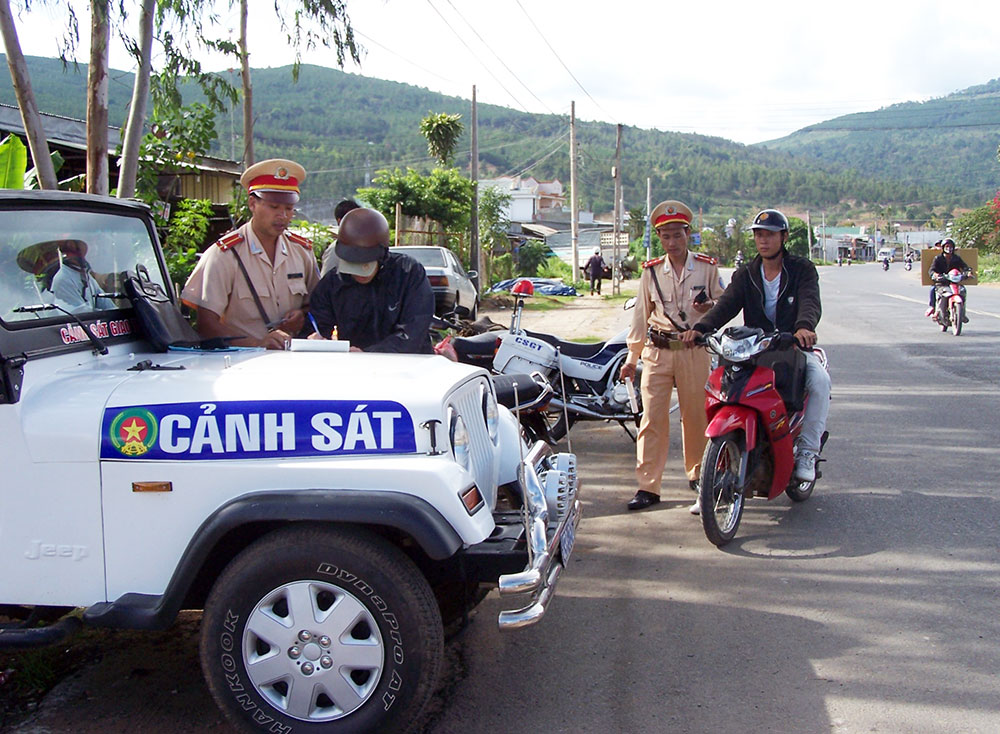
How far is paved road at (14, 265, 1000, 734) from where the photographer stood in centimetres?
352

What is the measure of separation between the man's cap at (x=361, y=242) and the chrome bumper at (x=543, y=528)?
136 centimetres

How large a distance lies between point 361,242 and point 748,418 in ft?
8.30

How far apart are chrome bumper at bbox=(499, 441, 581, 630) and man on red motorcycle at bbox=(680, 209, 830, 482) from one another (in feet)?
8.09

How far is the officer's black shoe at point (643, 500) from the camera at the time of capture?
20.7 feet

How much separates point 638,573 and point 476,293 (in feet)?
52.0

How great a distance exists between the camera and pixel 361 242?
4656mm

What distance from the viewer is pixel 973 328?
57.7 feet

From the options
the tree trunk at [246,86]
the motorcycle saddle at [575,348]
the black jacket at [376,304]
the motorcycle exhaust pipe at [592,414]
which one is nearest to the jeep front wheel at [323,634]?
the black jacket at [376,304]

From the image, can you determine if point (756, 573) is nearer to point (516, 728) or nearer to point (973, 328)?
point (516, 728)

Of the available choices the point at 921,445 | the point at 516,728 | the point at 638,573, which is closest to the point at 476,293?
the point at 921,445

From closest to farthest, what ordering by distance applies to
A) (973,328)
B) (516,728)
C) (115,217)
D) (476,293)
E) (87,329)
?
1. (516,728)
2. (87,329)
3. (115,217)
4. (973,328)
5. (476,293)

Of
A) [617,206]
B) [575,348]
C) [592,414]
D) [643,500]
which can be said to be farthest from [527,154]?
[643,500]

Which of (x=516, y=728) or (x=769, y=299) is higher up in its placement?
(x=769, y=299)

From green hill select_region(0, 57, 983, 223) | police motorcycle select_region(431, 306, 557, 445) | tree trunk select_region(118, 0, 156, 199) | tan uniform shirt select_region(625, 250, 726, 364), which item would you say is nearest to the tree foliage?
tree trunk select_region(118, 0, 156, 199)
